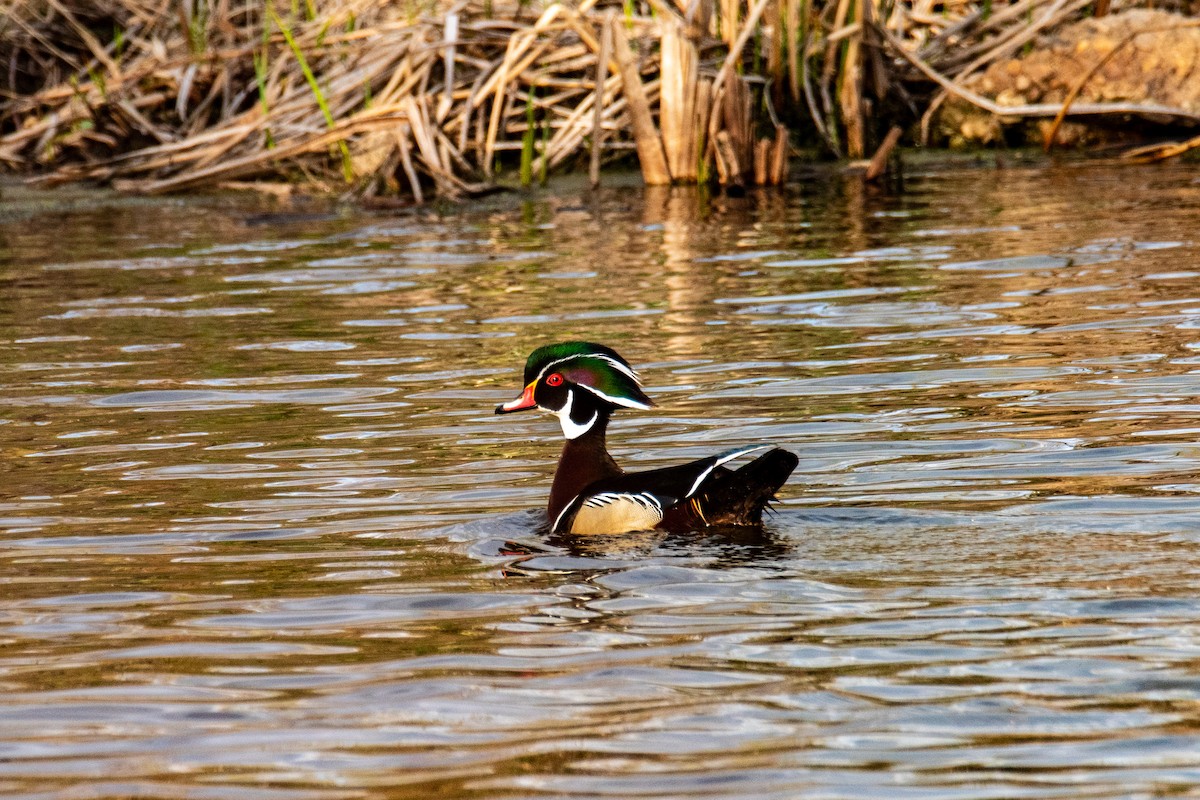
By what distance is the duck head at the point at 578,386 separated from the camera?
6.13 meters

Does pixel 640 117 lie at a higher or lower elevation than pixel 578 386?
higher

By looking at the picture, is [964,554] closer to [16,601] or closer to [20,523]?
[16,601]

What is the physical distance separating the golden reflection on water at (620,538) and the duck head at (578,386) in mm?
398

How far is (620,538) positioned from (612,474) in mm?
412

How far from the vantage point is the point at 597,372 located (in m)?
6.15

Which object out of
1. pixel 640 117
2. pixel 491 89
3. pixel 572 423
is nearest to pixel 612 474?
pixel 572 423

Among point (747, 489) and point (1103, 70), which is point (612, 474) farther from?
point (1103, 70)

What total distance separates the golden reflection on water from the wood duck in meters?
0.10

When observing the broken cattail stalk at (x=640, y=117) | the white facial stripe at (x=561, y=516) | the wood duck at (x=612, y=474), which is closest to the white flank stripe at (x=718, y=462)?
the wood duck at (x=612, y=474)

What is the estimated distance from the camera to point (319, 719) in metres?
3.97

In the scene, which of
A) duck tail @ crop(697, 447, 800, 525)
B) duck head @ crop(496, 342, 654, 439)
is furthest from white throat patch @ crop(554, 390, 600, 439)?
duck tail @ crop(697, 447, 800, 525)

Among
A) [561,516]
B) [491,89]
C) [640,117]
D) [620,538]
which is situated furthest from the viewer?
[491,89]

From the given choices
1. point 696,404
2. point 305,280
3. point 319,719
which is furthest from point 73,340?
point 319,719

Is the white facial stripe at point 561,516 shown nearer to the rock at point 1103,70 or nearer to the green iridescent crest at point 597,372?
the green iridescent crest at point 597,372
